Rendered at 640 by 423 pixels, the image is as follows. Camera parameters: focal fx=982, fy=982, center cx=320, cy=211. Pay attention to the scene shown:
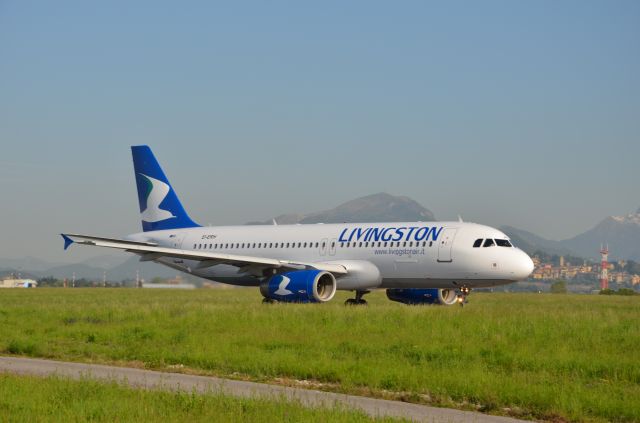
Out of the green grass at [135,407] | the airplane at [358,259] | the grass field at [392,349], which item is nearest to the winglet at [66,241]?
the airplane at [358,259]

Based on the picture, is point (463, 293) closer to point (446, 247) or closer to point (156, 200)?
point (446, 247)

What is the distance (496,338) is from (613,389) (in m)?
7.15

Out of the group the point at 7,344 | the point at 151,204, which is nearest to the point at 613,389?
the point at 7,344

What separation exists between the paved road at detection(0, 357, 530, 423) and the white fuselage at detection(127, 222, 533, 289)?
20.7 meters

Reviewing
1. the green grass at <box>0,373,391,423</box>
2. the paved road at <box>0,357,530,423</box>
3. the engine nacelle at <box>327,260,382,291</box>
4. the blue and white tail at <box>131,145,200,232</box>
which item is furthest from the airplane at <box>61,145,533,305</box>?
the green grass at <box>0,373,391,423</box>

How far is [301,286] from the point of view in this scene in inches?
1548

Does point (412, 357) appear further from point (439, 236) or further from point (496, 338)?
point (439, 236)

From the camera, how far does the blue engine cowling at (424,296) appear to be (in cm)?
4375

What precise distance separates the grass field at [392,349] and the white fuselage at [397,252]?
624cm

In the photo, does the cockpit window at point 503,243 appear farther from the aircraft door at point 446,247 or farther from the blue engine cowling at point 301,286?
the blue engine cowling at point 301,286

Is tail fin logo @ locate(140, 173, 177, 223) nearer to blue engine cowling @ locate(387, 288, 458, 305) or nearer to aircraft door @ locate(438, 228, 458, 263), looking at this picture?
blue engine cowling @ locate(387, 288, 458, 305)

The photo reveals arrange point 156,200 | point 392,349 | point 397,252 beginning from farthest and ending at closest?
point 156,200
point 397,252
point 392,349

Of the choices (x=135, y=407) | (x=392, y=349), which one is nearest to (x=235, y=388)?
(x=135, y=407)

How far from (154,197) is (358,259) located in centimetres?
1538
